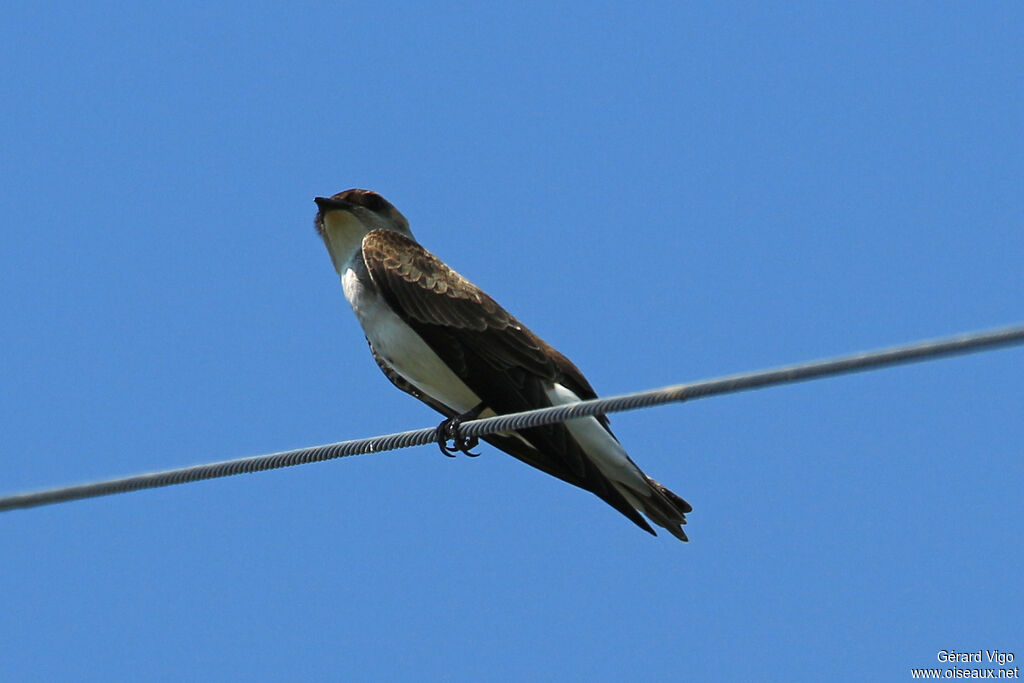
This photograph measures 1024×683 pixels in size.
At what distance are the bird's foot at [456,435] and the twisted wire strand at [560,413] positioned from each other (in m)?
0.10

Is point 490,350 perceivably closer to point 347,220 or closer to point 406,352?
point 406,352

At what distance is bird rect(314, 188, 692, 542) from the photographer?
9.23 metres

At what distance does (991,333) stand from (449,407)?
562 cm

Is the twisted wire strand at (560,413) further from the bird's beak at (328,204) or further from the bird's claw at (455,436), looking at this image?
the bird's beak at (328,204)

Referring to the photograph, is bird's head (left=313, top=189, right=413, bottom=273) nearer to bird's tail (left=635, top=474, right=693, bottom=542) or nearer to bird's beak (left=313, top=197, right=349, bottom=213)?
bird's beak (left=313, top=197, right=349, bottom=213)

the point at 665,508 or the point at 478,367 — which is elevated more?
the point at 478,367

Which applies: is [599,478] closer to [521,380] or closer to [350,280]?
[521,380]

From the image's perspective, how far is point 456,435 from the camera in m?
8.52

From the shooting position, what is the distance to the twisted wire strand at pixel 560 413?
470 centimetres

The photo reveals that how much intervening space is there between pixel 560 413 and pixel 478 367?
2937 millimetres

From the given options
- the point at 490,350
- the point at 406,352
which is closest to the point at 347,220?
the point at 406,352

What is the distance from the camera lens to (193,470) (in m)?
7.02

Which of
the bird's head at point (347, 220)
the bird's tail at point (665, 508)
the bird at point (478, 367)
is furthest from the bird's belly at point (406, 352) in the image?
the bird's tail at point (665, 508)

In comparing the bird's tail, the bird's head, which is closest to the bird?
the bird's tail
